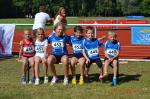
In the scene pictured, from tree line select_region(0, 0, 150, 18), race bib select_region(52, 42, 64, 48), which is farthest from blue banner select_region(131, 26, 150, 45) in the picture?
tree line select_region(0, 0, 150, 18)

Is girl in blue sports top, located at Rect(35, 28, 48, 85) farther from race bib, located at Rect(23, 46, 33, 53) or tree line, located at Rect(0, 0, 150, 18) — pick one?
tree line, located at Rect(0, 0, 150, 18)

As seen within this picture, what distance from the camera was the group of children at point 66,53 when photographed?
9703 millimetres

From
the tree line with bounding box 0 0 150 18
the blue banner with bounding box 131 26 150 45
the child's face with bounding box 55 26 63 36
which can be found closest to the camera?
Result: the child's face with bounding box 55 26 63 36

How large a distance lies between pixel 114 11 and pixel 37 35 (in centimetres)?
7638

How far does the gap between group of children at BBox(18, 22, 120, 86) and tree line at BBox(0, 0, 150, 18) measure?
7125 centimetres

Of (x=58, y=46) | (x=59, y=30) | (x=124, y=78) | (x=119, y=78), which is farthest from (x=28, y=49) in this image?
(x=124, y=78)

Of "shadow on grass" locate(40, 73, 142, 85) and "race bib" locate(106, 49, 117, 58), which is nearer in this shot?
"race bib" locate(106, 49, 117, 58)

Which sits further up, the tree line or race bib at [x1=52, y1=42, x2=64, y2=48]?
race bib at [x1=52, y1=42, x2=64, y2=48]

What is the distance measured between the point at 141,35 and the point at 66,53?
222 inches

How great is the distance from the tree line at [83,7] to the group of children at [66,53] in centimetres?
7125

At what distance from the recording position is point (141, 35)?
15.0 m

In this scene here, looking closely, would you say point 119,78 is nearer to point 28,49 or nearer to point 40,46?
point 40,46

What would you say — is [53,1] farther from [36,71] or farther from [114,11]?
[36,71]

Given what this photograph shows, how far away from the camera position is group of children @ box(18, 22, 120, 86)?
382 inches
